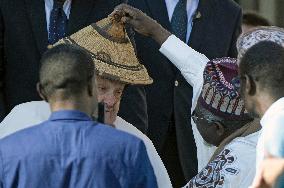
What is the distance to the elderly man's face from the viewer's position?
611 cm

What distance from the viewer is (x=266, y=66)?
4.95 m

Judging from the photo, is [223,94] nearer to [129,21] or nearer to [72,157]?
[129,21]

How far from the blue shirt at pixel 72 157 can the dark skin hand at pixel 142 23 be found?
1.68 metres

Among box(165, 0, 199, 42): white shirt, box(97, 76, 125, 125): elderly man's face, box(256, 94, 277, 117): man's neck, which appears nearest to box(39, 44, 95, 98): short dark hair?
box(256, 94, 277, 117): man's neck

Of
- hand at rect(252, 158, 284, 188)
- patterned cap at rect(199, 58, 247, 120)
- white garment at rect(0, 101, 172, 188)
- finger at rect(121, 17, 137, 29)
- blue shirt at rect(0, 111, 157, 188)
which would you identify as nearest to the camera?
hand at rect(252, 158, 284, 188)

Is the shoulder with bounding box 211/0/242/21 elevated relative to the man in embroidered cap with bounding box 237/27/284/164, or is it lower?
lower

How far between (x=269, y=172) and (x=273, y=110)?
0.31 metres

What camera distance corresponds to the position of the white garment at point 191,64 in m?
6.46

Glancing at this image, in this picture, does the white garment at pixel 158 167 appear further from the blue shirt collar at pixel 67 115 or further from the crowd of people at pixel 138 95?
the blue shirt collar at pixel 67 115

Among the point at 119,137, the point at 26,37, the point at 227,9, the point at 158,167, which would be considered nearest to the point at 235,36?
the point at 227,9

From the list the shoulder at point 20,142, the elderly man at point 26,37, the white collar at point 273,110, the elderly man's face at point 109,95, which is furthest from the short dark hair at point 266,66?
the elderly man at point 26,37

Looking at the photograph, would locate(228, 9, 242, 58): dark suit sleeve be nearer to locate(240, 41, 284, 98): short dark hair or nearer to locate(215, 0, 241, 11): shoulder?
locate(215, 0, 241, 11): shoulder

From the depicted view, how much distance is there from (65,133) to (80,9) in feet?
7.07

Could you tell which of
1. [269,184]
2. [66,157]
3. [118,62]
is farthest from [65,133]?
[118,62]
